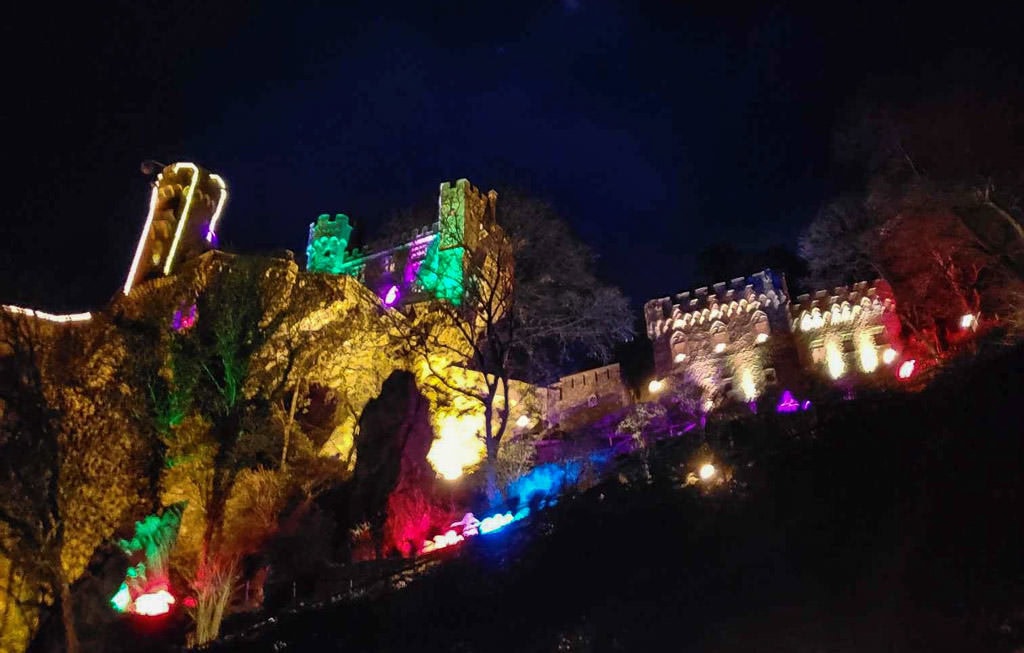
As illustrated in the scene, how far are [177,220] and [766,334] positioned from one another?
2059 cm

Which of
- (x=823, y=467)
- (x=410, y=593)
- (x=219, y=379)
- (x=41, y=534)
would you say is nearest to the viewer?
(x=823, y=467)

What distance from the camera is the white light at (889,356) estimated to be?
23375 millimetres

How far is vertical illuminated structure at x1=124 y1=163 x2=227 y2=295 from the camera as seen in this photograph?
2208 cm

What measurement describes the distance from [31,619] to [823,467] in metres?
16.0

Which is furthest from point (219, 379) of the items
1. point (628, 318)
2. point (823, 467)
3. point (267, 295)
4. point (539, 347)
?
point (823, 467)

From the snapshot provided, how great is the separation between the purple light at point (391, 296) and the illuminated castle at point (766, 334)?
1031cm

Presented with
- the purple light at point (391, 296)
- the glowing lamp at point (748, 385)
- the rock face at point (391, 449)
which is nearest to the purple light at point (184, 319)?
the rock face at point (391, 449)

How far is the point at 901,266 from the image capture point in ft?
79.6

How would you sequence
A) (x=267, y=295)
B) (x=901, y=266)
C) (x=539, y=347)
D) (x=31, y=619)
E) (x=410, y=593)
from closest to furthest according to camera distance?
1. (x=410, y=593)
2. (x=31, y=619)
3. (x=267, y=295)
4. (x=539, y=347)
5. (x=901, y=266)

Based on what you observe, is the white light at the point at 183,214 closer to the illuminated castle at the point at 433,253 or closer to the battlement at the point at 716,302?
the illuminated castle at the point at 433,253

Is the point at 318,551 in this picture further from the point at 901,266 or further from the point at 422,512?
the point at 901,266

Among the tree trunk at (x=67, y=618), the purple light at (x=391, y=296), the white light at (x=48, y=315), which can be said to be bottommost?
the tree trunk at (x=67, y=618)

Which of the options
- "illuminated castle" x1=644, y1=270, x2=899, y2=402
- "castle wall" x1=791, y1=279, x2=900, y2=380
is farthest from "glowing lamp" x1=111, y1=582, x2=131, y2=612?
"castle wall" x1=791, y1=279, x2=900, y2=380

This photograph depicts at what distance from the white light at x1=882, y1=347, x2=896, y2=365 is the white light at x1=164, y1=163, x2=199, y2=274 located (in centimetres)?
2287
